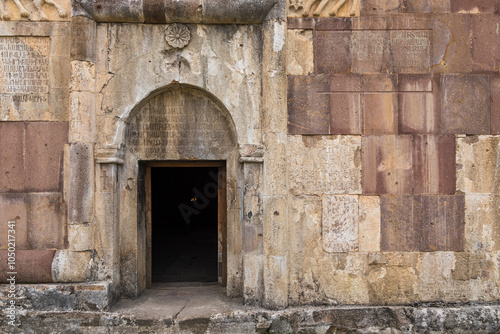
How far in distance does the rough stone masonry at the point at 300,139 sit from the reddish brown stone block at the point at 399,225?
17 mm

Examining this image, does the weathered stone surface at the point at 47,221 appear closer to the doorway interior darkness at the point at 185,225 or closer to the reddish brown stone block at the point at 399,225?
the doorway interior darkness at the point at 185,225

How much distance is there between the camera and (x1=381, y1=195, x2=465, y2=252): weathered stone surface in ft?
13.4

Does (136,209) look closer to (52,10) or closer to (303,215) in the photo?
(303,215)

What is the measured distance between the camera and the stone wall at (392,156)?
160 inches

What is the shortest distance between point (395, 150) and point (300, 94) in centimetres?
130

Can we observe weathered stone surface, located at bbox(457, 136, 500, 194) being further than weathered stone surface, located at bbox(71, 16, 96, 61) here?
Yes

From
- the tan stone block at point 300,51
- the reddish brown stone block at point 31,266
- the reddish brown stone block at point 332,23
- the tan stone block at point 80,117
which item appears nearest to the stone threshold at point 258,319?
the reddish brown stone block at point 31,266

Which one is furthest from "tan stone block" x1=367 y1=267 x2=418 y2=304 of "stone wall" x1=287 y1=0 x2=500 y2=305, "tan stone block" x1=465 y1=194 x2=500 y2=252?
"tan stone block" x1=465 y1=194 x2=500 y2=252

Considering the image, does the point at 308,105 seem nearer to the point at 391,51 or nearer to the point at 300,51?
the point at 300,51

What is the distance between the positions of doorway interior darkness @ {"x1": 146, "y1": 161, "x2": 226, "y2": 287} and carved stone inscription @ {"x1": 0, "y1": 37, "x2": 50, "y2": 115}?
151 cm

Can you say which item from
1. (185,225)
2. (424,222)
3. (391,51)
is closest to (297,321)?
(424,222)

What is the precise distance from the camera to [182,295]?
4379 millimetres

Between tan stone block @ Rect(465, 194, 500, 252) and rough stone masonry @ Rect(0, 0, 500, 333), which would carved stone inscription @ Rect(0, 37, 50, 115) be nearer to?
rough stone masonry @ Rect(0, 0, 500, 333)

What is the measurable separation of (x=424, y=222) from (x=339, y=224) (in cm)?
101
